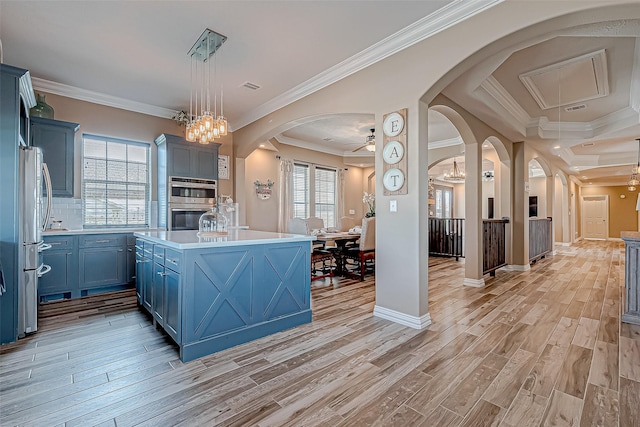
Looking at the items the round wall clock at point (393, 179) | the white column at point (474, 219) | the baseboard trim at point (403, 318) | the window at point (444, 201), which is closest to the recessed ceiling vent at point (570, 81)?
the white column at point (474, 219)

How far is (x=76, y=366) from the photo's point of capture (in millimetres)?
2254

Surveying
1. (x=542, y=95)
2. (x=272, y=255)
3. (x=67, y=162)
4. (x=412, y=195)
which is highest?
(x=542, y=95)

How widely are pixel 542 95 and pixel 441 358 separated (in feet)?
14.2

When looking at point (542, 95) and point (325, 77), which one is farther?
point (542, 95)

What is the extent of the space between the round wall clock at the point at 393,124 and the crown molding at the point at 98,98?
13.1 feet

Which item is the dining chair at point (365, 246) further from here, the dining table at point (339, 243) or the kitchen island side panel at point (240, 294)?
the kitchen island side panel at point (240, 294)

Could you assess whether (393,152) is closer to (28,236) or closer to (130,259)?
(28,236)

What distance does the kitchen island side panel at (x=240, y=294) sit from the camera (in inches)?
92.3

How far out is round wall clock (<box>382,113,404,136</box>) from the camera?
10.2ft

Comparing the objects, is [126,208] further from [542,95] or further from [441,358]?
[542,95]

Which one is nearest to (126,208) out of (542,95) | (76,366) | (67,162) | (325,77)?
(67,162)

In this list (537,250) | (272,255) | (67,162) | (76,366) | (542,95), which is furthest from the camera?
(537,250)

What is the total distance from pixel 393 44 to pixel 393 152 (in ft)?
3.71

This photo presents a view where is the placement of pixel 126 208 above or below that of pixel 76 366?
above
